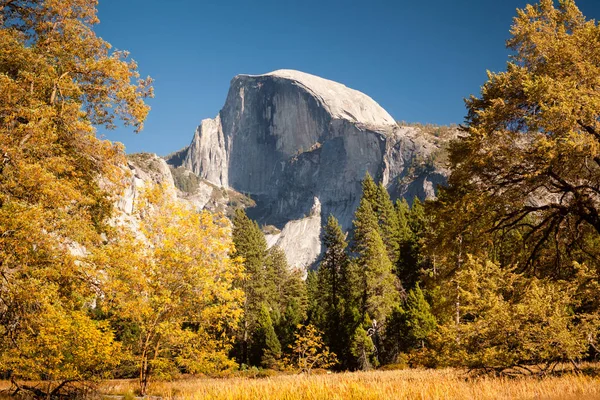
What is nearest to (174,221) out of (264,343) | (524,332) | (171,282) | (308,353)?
(171,282)

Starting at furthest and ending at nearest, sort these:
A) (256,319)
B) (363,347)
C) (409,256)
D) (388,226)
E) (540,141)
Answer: (388,226), (409,256), (256,319), (363,347), (540,141)

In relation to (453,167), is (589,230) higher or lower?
lower

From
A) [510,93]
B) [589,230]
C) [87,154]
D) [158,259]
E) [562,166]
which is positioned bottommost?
[158,259]

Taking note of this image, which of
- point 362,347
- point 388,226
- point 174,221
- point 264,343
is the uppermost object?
point 388,226

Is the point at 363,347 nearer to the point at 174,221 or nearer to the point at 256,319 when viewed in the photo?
the point at 256,319

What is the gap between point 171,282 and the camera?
11.1 m

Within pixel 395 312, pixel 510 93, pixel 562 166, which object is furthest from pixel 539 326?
pixel 395 312

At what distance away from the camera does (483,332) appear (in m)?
9.38

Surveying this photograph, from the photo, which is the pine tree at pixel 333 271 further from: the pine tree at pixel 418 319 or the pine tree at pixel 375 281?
the pine tree at pixel 418 319

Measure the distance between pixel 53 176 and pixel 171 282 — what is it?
13.8 ft

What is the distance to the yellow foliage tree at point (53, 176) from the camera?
8.14 meters

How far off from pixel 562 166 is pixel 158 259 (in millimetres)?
10644

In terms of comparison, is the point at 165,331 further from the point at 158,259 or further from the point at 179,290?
the point at 158,259

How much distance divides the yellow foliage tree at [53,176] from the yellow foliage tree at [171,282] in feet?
2.85
